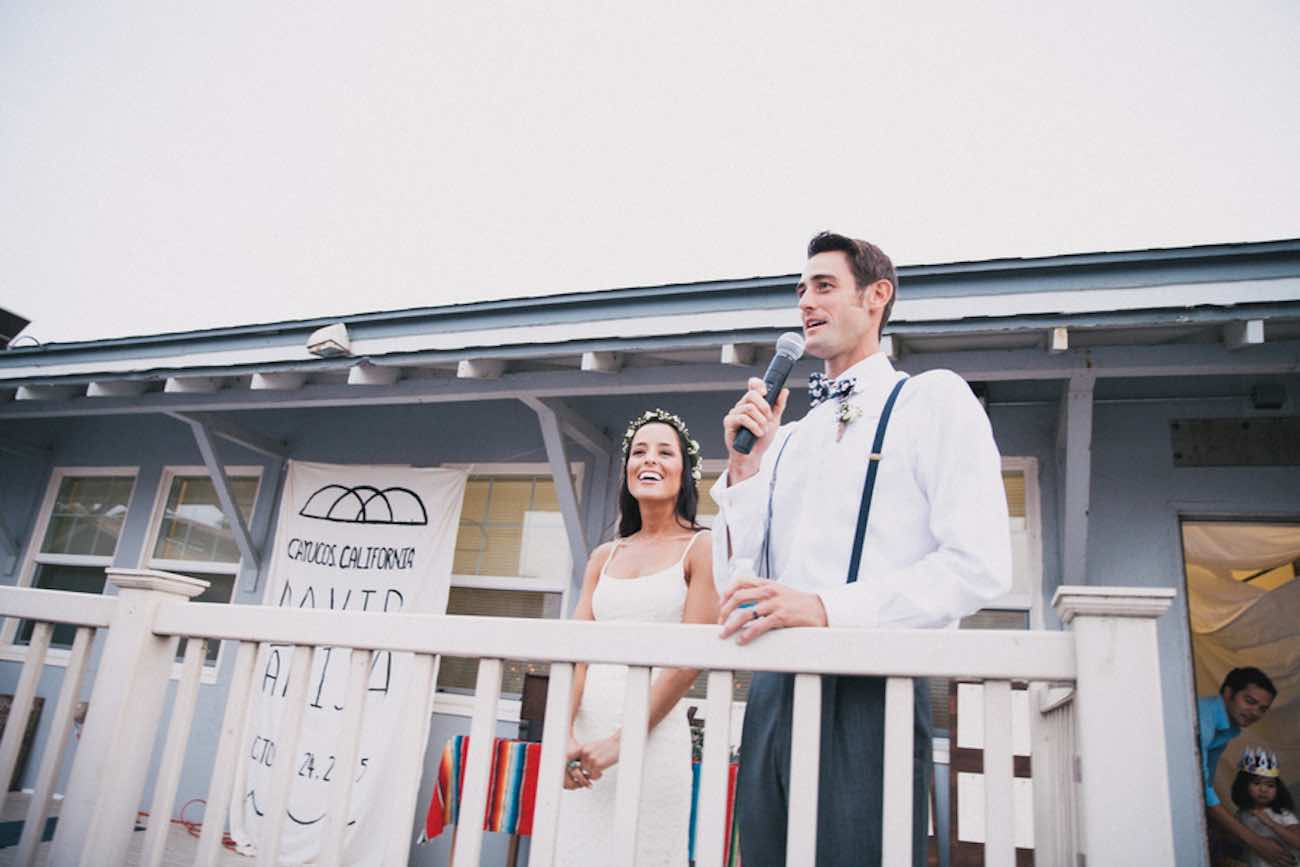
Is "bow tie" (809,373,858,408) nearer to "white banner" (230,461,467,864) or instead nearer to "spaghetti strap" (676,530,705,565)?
"spaghetti strap" (676,530,705,565)

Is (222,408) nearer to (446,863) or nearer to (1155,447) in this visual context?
(446,863)

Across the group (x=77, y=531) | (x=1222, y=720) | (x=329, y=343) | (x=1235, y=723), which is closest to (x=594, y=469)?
(x=329, y=343)

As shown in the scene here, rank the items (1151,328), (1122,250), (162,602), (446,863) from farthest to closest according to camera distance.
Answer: (446,863) → (1122,250) → (1151,328) → (162,602)

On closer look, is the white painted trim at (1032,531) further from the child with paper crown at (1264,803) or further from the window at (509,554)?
the window at (509,554)

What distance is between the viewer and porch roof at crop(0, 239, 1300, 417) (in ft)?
9.82

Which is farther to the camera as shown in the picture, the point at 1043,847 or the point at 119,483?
the point at 119,483

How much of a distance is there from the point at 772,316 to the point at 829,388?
95.7 inches

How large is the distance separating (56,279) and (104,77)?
1106cm

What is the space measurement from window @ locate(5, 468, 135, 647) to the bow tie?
6.94 meters

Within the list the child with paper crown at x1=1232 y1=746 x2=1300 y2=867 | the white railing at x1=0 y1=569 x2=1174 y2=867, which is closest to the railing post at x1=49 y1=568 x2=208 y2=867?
the white railing at x1=0 y1=569 x2=1174 y2=867

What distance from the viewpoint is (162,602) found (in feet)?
5.12

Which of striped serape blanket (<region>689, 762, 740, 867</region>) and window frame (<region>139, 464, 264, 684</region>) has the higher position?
window frame (<region>139, 464, 264, 684</region>)

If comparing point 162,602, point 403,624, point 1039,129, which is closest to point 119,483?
point 162,602

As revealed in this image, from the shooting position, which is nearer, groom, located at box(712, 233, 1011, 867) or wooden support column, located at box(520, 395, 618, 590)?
groom, located at box(712, 233, 1011, 867)
